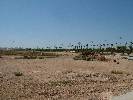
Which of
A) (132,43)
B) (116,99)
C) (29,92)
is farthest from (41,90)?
(132,43)

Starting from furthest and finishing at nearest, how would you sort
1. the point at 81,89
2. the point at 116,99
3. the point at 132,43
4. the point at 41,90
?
the point at 132,43
the point at 81,89
the point at 41,90
the point at 116,99

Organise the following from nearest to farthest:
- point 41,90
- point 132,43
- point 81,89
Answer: point 41,90 < point 81,89 < point 132,43

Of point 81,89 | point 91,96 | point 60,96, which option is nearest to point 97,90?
point 81,89

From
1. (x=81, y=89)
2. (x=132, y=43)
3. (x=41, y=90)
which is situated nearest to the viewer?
(x=41, y=90)

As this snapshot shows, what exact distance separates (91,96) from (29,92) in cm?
354

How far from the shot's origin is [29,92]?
53.3 feet

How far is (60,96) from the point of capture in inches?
607

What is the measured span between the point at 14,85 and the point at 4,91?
2.33 m

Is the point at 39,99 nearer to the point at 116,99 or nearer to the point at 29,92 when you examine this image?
the point at 29,92

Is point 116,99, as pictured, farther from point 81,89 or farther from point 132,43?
point 132,43

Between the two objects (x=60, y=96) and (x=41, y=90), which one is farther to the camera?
(x=41, y=90)

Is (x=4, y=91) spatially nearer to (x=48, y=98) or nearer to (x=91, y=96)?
(x=48, y=98)

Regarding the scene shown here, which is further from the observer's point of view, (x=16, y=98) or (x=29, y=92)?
(x=29, y=92)

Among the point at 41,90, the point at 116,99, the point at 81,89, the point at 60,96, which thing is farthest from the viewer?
the point at 81,89
